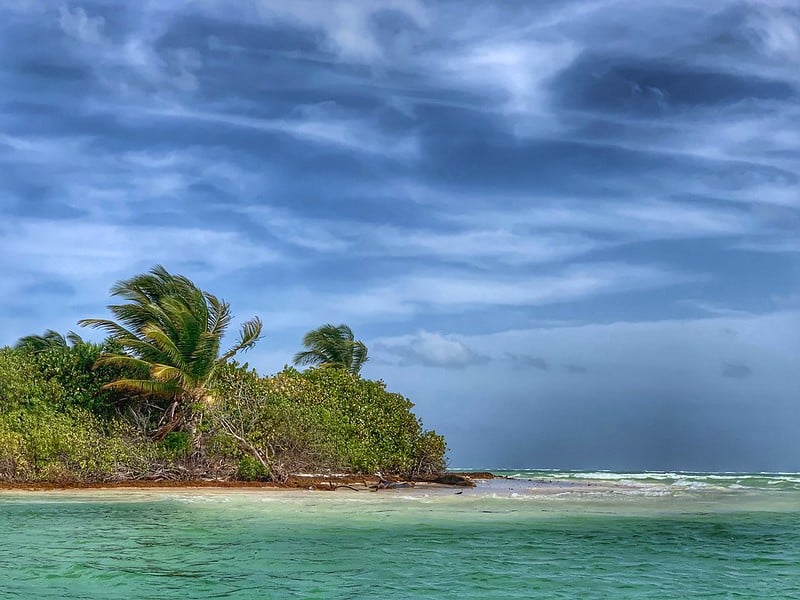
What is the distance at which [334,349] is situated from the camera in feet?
119

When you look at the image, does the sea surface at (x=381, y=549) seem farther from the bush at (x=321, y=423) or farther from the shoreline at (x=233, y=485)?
the bush at (x=321, y=423)

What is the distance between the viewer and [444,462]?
95.4ft

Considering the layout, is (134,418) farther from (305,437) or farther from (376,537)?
(376,537)

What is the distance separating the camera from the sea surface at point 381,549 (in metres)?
8.59

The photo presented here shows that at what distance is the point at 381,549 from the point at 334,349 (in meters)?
25.2

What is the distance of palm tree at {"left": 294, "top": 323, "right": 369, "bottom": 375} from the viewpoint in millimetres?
36062

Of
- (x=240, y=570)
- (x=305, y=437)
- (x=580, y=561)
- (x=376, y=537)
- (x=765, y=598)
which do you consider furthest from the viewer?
(x=305, y=437)

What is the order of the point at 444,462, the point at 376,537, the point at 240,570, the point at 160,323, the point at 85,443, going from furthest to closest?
the point at 444,462, the point at 160,323, the point at 85,443, the point at 376,537, the point at 240,570

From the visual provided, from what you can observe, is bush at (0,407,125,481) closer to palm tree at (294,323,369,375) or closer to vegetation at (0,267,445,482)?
vegetation at (0,267,445,482)

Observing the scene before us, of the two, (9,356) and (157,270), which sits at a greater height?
Result: (157,270)

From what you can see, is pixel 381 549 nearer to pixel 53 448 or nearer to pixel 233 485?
pixel 233 485

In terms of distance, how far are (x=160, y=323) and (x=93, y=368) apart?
2321 millimetres

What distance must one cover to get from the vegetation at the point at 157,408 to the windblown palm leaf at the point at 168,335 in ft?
0.11

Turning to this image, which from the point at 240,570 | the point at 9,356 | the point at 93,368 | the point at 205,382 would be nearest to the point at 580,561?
the point at 240,570
